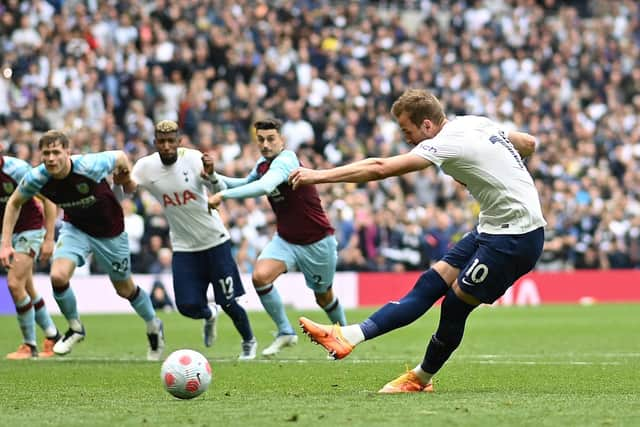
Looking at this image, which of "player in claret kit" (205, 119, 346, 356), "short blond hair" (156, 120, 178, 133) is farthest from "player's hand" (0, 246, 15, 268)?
"player in claret kit" (205, 119, 346, 356)

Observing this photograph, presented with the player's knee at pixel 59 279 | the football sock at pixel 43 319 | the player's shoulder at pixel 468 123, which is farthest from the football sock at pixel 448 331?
the football sock at pixel 43 319

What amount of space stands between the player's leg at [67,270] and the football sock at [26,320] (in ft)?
1.57

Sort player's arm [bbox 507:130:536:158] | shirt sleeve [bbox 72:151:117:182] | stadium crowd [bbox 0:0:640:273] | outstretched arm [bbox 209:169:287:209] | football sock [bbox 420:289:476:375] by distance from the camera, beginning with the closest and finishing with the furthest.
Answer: football sock [bbox 420:289:476:375] < player's arm [bbox 507:130:536:158] < outstretched arm [bbox 209:169:287:209] < shirt sleeve [bbox 72:151:117:182] < stadium crowd [bbox 0:0:640:273]

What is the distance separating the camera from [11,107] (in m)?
23.2

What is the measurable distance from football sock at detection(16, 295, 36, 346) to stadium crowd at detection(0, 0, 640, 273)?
7.90m

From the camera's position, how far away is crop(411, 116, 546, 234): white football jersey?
8.71m

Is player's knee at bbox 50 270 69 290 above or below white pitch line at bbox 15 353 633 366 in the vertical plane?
above

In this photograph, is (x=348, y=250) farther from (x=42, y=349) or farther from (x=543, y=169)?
(x=42, y=349)

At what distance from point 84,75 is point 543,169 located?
37.5 feet

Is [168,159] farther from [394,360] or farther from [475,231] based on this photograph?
[475,231]

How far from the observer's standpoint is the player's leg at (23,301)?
13.5 metres

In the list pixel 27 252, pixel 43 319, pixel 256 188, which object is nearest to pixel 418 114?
pixel 256 188

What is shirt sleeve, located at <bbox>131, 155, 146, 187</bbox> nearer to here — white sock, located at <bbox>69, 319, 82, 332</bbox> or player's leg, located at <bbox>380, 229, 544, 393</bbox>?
white sock, located at <bbox>69, 319, 82, 332</bbox>

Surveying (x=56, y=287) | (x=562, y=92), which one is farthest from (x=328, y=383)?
(x=562, y=92)
